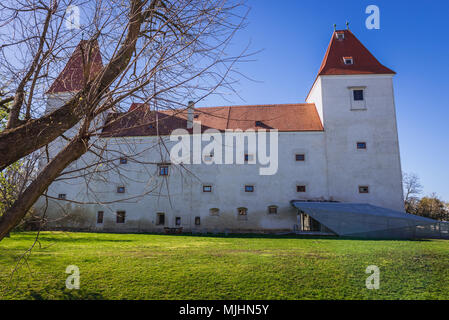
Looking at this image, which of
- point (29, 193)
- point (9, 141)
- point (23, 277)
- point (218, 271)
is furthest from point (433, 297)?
point (23, 277)

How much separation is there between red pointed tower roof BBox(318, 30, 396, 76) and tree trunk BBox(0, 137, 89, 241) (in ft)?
72.8

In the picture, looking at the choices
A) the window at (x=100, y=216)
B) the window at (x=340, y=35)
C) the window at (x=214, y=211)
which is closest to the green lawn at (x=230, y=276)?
the window at (x=214, y=211)

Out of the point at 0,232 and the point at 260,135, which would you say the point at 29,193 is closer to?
the point at 0,232

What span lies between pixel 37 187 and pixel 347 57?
25.3 m

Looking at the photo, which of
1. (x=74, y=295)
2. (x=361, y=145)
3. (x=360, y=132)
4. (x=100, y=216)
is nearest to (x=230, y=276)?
(x=74, y=295)

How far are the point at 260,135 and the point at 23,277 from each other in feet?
57.7

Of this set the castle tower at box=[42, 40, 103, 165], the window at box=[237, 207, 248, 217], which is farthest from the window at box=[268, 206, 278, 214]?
the castle tower at box=[42, 40, 103, 165]

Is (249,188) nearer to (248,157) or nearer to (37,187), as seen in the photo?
(248,157)

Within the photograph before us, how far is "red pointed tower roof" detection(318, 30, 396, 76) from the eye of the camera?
868 inches

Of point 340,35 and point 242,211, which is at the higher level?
point 340,35

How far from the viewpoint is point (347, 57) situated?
2322 cm

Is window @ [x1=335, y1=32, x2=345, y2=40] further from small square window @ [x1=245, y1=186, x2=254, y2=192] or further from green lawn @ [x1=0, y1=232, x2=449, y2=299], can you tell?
green lawn @ [x1=0, y1=232, x2=449, y2=299]

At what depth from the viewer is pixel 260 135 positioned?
21.5 metres

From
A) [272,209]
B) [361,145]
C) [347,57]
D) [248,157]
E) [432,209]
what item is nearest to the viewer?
[272,209]
